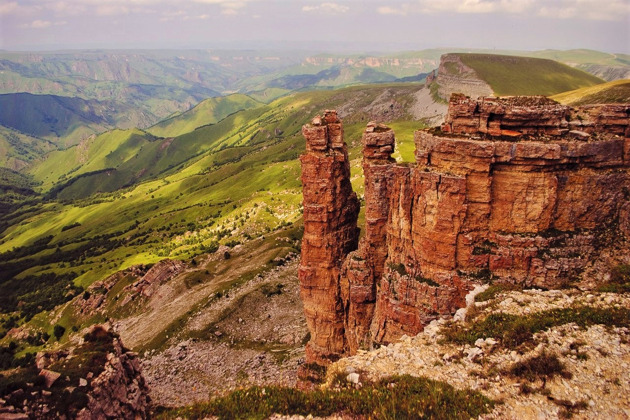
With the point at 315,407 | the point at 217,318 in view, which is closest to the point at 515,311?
the point at 315,407

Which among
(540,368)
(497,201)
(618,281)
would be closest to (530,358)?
(540,368)

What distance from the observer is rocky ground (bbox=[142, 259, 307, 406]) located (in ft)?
177

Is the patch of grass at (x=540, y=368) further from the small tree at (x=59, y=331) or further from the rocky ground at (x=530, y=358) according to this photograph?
the small tree at (x=59, y=331)

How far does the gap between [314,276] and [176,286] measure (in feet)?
231

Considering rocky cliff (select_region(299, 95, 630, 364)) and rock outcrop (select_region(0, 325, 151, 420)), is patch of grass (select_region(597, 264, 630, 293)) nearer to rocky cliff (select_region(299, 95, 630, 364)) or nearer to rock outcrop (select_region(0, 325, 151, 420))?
rocky cliff (select_region(299, 95, 630, 364))

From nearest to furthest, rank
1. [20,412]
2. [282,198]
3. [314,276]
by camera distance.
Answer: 1. [20,412]
2. [314,276]
3. [282,198]

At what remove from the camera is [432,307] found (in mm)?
34562

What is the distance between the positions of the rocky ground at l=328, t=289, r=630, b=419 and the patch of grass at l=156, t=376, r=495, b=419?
125cm

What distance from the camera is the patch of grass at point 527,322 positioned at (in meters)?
25.5

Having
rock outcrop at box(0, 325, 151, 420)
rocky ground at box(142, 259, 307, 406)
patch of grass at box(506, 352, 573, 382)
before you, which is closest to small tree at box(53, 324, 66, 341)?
rocky ground at box(142, 259, 307, 406)

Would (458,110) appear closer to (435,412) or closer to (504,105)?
(504,105)

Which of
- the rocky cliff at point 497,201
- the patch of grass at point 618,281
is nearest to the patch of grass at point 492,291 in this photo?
the rocky cliff at point 497,201

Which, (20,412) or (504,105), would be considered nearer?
(20,412)

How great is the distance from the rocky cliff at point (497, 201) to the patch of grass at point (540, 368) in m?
9.86
